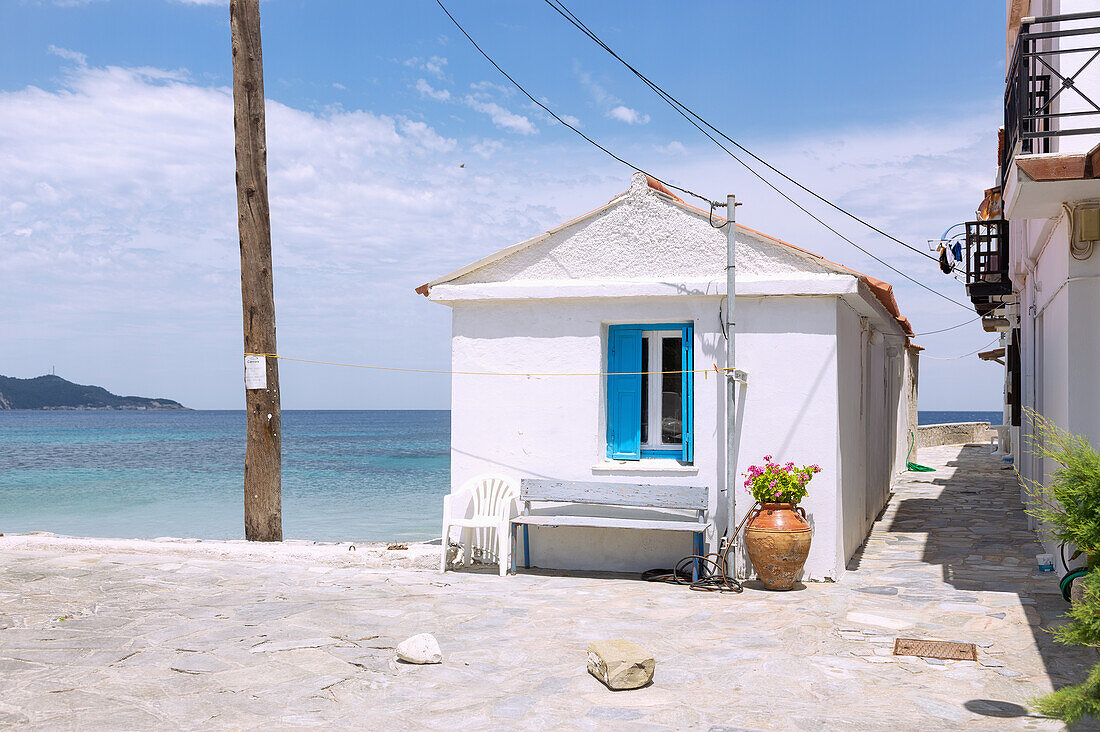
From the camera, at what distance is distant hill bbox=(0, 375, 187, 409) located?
14138 cm

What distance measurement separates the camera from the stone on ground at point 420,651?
18.9 ft

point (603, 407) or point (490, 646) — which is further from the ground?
point (603, 407)

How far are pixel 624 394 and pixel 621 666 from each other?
4262 millimetres

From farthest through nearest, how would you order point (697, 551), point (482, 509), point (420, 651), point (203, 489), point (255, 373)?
point (203, 489), point (255, 373), point (482, 509), point (697, 551), point (420, 651)

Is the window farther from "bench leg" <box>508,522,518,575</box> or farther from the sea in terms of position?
the sea

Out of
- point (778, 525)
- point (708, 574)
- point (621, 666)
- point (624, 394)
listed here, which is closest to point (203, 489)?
point (624, 394)

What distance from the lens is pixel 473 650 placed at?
6082 mm

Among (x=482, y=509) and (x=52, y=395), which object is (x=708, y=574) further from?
(x=52, y=395)

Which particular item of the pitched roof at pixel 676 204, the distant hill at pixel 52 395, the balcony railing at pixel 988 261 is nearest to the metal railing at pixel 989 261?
the balcony railing at pixel 988 261

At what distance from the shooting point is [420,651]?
18.9 feet

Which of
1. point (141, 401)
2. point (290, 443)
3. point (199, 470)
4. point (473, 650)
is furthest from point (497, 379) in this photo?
point (141, 401)

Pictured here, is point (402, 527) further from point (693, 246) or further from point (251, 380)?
point (693, 246)

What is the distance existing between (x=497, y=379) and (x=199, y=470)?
1556 inches

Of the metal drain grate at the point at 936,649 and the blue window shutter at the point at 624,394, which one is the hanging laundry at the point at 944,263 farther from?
the metal drain grate at the point at 936,649
